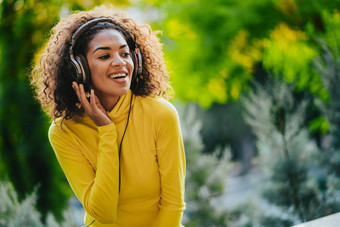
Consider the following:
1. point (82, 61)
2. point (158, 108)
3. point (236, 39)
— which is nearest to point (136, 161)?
point (158, 108)

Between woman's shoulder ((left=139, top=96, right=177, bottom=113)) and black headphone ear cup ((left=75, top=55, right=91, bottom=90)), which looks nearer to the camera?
black headphone ear cup ((left=75, top=55, right=91, bottom=90))

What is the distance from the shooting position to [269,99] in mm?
3781

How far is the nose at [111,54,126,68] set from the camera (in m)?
1.51

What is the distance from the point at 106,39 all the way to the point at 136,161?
0.56 meters

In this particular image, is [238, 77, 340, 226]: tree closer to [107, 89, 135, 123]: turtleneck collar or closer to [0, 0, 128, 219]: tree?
[0, 0, 128, 219]: tree

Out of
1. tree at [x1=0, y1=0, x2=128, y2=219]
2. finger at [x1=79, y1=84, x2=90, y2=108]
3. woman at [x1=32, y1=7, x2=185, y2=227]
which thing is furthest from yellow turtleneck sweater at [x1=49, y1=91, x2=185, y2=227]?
tree at [x1=0, y1=0, x2=128, y2=219]

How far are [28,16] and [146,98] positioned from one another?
240 centimetres

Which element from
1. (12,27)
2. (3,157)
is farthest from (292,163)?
(12,27)

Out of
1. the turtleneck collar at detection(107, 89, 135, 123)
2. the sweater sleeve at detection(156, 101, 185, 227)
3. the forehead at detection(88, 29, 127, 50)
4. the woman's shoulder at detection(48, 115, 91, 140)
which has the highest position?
the forehead at detection(88, 29, 127, 50)

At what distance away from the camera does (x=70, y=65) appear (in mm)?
1600

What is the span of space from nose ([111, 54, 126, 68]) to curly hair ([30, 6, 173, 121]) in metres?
0.14

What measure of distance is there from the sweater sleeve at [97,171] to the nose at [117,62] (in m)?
0.26

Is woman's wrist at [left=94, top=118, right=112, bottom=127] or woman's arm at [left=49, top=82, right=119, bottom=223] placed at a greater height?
woman's wrist at [left=94, top=118, right=112, bottom=127]

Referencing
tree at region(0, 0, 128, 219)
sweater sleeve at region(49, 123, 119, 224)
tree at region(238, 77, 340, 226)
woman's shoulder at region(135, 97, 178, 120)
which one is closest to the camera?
sweater sleeve at region(49, 123, 119, 224)
